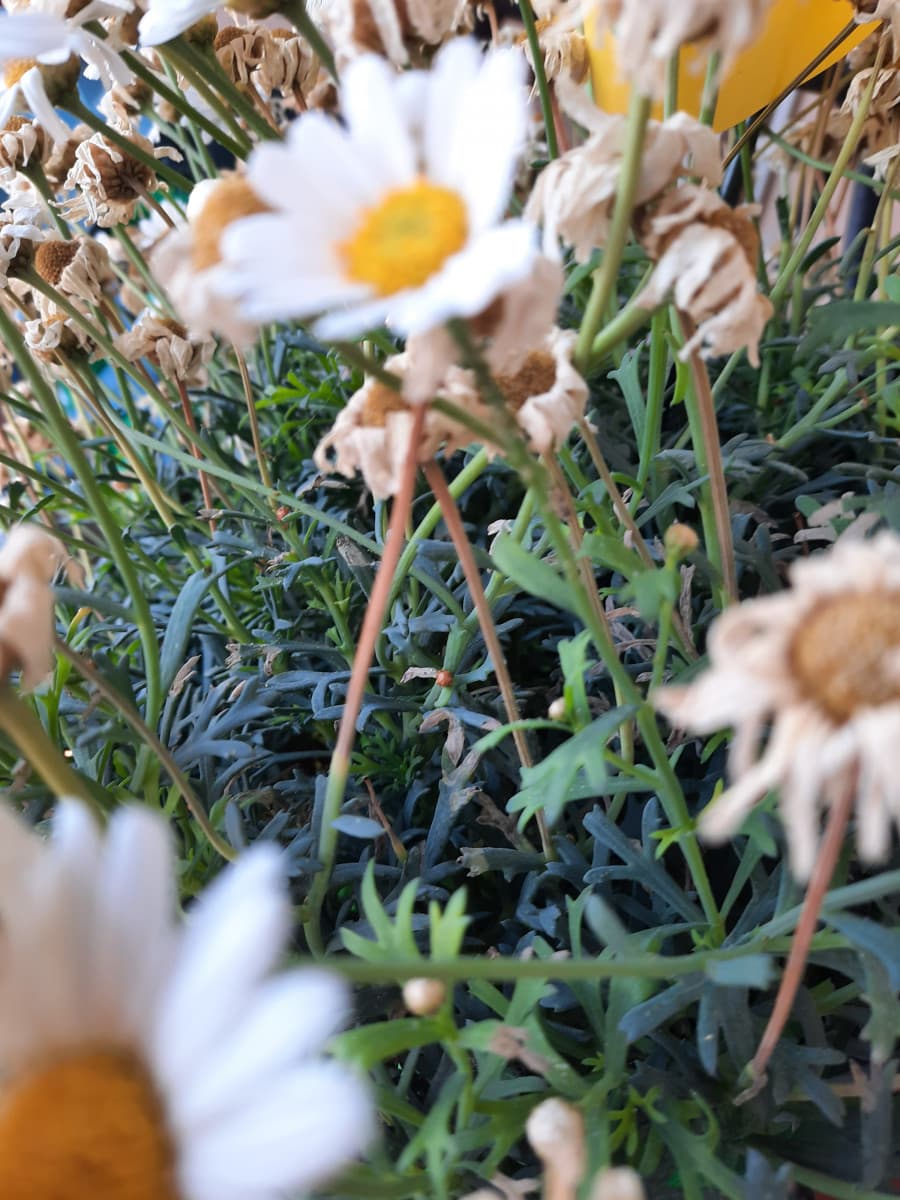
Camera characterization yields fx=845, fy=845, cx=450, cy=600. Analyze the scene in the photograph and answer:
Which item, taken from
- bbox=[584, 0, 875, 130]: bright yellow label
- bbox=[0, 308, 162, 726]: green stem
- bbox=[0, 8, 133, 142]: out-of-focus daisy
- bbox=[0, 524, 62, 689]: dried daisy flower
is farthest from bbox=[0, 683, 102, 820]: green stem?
bbox=[584, 0, 875, 130]: bright yellow label

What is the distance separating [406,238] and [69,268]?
0.35 metres

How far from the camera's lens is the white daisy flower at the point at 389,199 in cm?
15

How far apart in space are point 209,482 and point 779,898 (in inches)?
16.7

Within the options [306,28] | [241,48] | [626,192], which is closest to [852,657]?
[626,192]

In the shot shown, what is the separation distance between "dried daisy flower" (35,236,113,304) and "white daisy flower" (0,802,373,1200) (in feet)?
1.24

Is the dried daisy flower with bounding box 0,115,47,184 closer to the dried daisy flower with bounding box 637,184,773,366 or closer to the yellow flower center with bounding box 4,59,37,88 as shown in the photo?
the yellow flower center with bounding box 4,59,37,88

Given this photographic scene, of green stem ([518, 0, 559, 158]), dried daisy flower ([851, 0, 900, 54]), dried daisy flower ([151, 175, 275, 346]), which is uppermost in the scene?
green stem ([518, 0, 559, 158])

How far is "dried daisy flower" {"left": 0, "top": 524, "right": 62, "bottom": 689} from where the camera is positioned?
6.9 inches

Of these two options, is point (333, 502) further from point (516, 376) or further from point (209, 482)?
point (516, 376)

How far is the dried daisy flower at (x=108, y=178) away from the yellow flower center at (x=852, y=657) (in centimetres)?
47

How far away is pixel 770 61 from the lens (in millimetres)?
383

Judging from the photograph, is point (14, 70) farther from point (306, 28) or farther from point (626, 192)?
point (626, 192)

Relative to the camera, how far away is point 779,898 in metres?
0.27

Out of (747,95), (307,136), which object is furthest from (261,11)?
(747,95)
